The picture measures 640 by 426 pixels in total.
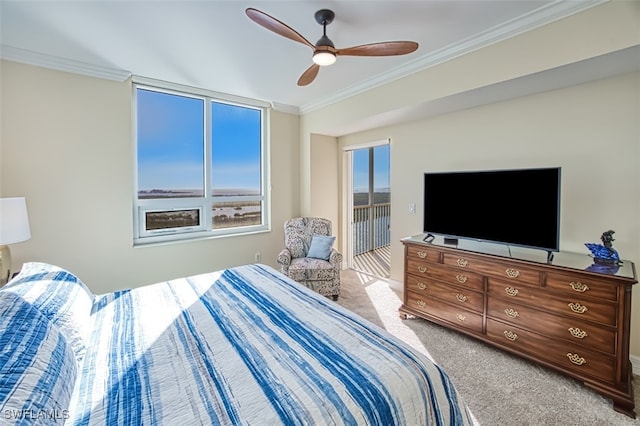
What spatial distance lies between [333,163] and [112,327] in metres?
3.83

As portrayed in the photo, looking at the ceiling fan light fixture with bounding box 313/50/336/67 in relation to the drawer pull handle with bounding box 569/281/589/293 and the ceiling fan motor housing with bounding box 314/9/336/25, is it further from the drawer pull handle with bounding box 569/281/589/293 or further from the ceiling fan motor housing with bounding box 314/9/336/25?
the drawer pull handle with bounding box 569/281/589/293

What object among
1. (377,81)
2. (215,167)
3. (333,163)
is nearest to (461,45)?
(377,81)

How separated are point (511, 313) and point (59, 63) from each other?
469 centimetres

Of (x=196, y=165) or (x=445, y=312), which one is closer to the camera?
(x=445, y=312)

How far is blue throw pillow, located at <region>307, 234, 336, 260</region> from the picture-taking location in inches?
148

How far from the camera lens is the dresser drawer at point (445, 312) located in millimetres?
2551

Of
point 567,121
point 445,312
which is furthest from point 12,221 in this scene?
point 567,121

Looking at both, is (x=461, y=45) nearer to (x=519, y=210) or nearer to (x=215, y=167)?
(x=519, y=210)

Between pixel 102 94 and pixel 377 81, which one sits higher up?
pixel 377 81

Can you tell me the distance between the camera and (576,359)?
6.59 ft

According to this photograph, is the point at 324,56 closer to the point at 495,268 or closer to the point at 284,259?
the point at 495,268

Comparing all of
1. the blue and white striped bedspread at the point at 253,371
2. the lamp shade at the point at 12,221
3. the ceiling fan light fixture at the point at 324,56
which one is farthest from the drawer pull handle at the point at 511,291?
the lamp shade at the point at 12,221

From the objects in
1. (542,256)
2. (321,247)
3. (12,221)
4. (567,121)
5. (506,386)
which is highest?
(567,121)

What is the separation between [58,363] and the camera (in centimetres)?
105
